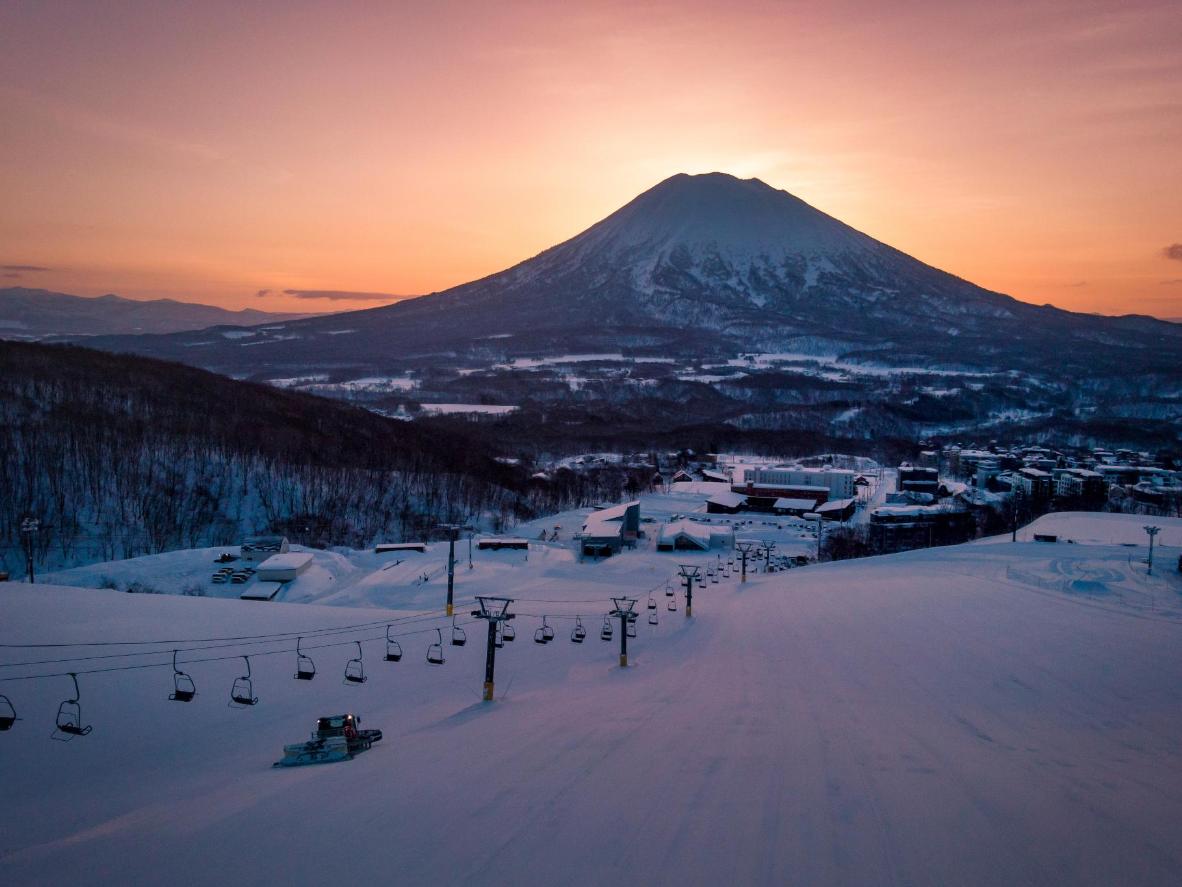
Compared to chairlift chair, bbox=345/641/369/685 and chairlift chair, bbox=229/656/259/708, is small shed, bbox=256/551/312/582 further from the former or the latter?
chairlift chair, bbox=229/656/259/708

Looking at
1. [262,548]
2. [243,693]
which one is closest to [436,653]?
[243,693]

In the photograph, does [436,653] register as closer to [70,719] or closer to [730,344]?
[70,719]

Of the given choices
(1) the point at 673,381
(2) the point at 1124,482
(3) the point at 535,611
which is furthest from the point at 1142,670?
(1) the point at 673,381

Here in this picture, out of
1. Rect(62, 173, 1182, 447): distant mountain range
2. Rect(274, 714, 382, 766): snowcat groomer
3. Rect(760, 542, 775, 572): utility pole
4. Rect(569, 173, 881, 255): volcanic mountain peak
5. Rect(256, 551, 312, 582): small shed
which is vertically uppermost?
Rect(569, 173, 881, 255): volcanic mountain peak

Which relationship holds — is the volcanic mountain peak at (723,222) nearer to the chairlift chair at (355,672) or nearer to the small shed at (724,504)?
the small shed at (724,504)

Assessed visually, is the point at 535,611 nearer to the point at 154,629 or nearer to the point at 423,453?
the point at 154,629

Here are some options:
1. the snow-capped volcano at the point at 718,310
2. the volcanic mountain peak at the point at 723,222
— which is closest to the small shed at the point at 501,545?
the snow-capped volcano at the point at 718,310

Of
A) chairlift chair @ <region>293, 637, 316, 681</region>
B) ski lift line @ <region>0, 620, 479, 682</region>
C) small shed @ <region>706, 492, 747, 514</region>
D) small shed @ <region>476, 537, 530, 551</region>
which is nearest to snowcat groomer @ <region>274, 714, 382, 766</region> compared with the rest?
chairlift chair @ <region>293, 637, 316, 681</region>
